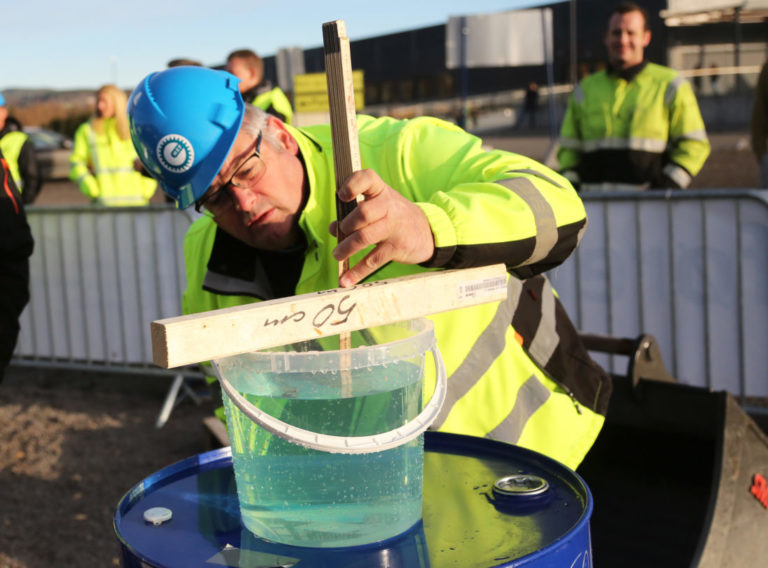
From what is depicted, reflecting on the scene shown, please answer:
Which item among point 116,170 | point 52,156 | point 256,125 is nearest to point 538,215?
point 256,125

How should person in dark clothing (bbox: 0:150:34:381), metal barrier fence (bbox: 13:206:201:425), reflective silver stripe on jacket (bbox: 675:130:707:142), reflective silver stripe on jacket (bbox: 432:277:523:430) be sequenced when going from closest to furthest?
reflective silver stripe on jacket (bbox: 432:277:523:430) < person in dark clothing (bbox: 0:150:34:381) < reflective silver stripe on jacket (bbox: 675:130:707:142) < metal barrier fence (bbox: 13:206:201:425)

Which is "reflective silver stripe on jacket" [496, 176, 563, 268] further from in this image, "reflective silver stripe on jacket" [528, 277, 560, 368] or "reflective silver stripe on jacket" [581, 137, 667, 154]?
"reflective silver stripe on jacket" [581, 137, 667, 154]

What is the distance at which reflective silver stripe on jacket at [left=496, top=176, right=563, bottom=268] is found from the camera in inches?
65.7

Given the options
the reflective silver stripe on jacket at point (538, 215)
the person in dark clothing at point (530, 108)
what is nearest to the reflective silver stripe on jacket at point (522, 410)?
the reflective silver stripe on jacket at point (538, 215)

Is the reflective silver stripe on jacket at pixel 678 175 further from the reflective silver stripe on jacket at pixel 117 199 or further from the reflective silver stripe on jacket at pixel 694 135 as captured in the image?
the reflective silver stripe on jacket at pixel 117 199

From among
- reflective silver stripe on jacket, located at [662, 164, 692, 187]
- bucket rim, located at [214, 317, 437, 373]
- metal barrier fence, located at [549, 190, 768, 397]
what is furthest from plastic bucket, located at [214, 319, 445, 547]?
reflective silver stripe on jacket, located at [662, 164, 692, 187]

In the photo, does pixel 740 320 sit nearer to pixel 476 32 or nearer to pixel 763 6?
pixel 476 32

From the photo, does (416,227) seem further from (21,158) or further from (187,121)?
(21,158)

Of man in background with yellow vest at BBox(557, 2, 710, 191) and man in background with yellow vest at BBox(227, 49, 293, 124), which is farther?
man in background with yellow vest at BBox(227, 49, 293, 124)

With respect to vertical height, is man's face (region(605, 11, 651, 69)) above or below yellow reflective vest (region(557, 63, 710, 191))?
above

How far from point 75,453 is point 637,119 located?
383 cm

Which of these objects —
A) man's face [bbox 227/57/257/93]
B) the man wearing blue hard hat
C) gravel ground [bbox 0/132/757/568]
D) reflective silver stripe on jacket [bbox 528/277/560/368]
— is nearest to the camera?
the man wearing blue hard hat

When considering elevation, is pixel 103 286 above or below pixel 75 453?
above

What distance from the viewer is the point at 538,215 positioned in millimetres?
1668
